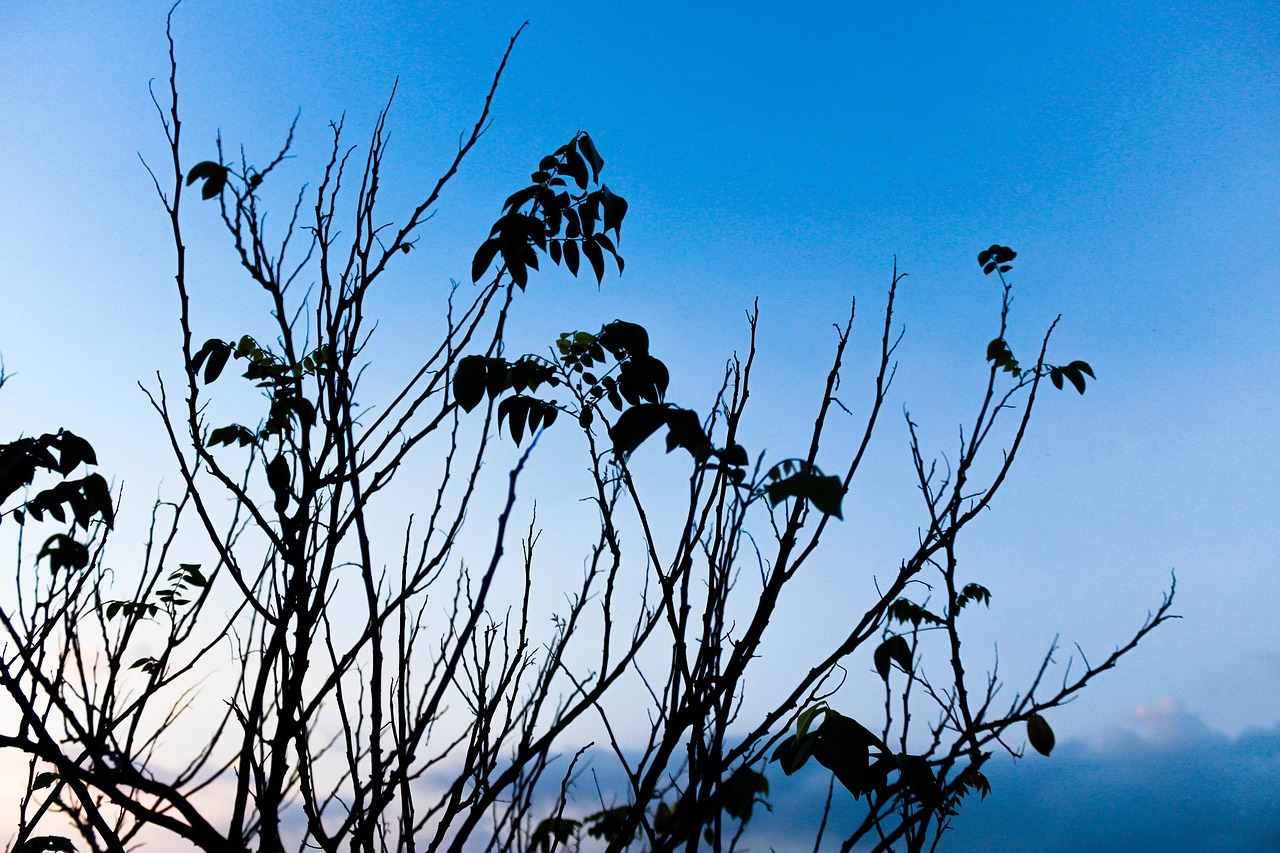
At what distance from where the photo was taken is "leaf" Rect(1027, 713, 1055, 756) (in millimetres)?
1685

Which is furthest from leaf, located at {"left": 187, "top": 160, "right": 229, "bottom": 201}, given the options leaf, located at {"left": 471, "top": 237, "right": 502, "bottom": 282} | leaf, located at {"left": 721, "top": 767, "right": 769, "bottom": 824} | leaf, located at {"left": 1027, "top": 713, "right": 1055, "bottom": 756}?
leaf, located at {"left": 1027, "top": 713, "right": 1055, "bottom": 756}

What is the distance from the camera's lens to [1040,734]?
1.71m

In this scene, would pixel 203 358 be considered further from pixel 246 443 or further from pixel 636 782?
pixel 636 782

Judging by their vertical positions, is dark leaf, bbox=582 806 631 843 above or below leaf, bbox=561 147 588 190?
below

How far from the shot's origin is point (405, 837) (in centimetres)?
156

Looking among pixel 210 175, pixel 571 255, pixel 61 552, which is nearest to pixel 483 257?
pixel 571 255

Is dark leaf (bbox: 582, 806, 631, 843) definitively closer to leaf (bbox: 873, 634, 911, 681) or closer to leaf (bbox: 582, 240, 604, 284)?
leaf (bbox: 873, 634, 911, 681)

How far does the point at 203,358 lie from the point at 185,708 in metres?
1.36

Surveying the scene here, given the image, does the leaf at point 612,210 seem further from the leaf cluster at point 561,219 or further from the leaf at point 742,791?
the leaf at point 742,791

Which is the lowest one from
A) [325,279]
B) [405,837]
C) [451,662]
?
[405,837]

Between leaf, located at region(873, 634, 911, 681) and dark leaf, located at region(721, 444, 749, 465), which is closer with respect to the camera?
dark leaf, located at region(721, 444, 749, 465)

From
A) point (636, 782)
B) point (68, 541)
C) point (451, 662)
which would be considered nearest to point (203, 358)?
point (68, 541)

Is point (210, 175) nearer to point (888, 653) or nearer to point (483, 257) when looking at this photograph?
point (483, 257)

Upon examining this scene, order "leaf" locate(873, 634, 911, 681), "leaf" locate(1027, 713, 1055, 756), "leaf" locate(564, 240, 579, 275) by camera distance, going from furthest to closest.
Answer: "leaf" locate(564, 240, 579, 275), "leaf" locate(873, 634, 911, 681), "leaf" locate(1027, 713, 1055, 756)
